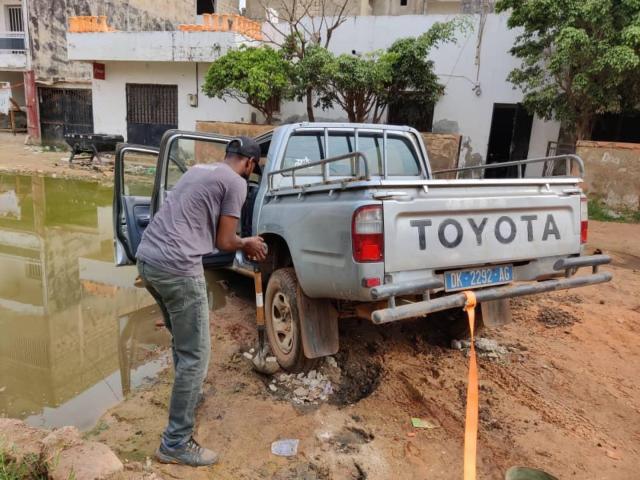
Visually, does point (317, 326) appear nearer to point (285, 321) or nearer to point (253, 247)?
point (285, 321)

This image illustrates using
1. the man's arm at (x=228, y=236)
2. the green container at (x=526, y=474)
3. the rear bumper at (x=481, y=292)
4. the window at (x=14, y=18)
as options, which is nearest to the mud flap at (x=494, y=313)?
the rear bumper at (x=481, y=292)

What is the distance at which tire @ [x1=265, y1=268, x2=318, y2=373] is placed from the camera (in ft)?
11.1

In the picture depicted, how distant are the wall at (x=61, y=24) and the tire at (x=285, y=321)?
20.6 m

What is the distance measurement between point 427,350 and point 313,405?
3.98 ft

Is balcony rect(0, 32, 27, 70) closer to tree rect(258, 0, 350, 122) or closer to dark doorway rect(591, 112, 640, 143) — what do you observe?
tree rect(258, 0, 350, 122)

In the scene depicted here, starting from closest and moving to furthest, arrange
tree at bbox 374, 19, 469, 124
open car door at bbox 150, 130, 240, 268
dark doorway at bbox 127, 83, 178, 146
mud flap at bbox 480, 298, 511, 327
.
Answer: mud flap at bbox 480, 298, 511, 327 < open car door at bbox 150, 130, 240, 268 < tree at bbox 374, 19, 469, 124 < dark doorway at bbox 127, 83, 178, 146

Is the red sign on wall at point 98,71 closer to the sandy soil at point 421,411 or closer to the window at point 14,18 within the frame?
the window at point 14,18

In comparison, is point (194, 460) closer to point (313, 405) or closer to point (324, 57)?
point (313, 405)

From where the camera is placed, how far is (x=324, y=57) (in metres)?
11.3

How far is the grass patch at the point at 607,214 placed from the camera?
9289 mm

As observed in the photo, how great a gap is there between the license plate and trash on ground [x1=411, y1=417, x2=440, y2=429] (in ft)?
2.91

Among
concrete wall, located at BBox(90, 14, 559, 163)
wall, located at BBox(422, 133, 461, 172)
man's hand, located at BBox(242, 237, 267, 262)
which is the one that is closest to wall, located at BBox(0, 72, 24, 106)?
concrete wall, located at BBox(90, 14, 559, 163)

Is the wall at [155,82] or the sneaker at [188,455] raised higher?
the wall at [155,82]

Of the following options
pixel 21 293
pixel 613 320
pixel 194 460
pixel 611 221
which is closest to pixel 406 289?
pixel 194 460
